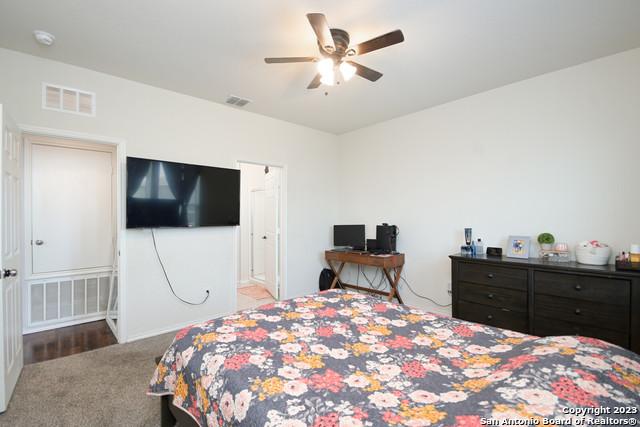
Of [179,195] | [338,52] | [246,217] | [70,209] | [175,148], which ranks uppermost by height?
[338,52]

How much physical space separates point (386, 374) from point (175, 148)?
3190 mm

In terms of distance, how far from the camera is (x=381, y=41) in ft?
6.23

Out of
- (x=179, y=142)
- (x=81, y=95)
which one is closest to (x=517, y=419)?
(x=179, y=142)

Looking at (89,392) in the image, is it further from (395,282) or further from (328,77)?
(395,282)

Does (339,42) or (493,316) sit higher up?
(339,42)

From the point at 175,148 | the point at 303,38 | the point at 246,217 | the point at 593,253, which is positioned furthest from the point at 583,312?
the point at 246,217

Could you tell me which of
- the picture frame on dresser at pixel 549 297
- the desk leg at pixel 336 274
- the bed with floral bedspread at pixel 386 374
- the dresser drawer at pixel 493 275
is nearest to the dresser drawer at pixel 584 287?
the picture frame on dresser at pixel 549 297

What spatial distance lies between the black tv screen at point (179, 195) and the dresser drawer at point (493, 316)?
2.77 meters

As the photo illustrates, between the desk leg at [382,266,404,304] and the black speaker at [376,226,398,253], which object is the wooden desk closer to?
the desk leg at [382,266,404,304]

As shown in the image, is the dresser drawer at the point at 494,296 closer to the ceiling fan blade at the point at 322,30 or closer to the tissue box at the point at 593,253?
the tissue box at the point at 593,253

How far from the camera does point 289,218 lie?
14.5 ft

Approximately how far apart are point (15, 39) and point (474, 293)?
4499mm

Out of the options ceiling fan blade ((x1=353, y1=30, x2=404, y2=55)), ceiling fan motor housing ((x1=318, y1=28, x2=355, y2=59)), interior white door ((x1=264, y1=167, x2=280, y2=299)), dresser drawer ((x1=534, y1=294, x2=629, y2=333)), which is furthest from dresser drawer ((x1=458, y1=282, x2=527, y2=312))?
interior white door ((x1=264, y1=167, x2=280, y2=299))

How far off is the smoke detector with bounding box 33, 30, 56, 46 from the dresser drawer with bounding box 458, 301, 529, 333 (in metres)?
4.22
